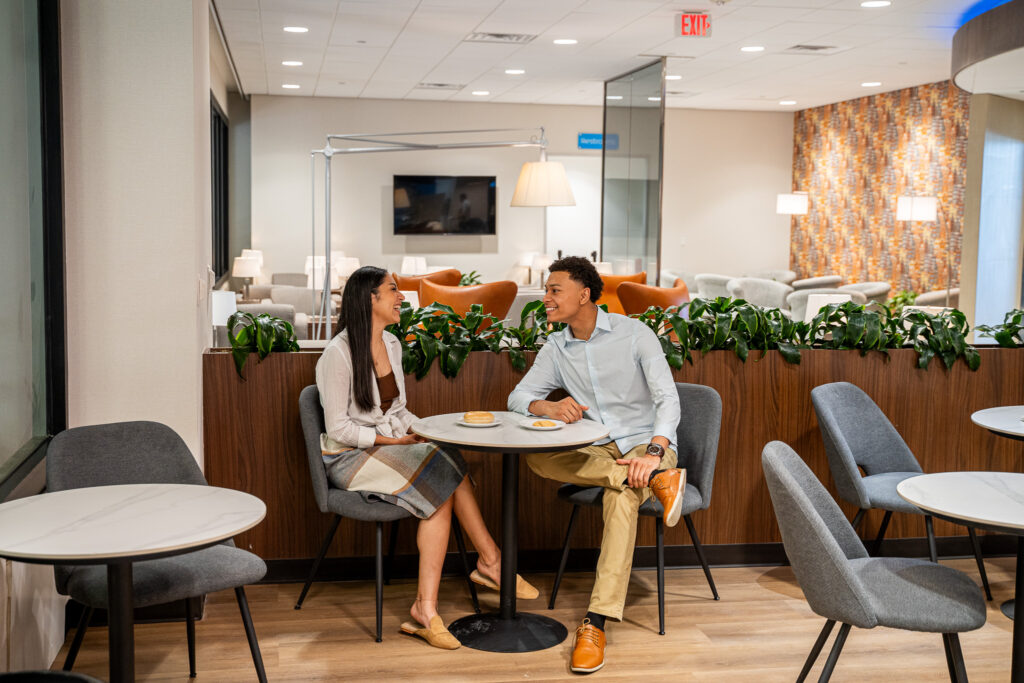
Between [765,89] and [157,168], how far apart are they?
9.55 metres

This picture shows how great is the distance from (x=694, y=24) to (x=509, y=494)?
513 centimetres

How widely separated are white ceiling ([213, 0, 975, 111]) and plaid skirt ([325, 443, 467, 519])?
15.0 feet

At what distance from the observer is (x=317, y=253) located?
44.8 ft

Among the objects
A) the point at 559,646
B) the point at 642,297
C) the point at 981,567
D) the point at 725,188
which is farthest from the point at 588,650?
the point at 725,188

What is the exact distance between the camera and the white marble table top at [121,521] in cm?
212

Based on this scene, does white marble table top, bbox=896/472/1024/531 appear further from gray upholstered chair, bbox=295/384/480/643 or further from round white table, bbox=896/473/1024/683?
gray upholstered chair, bbox=295/384/480/643

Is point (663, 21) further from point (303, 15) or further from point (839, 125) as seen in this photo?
point (839, 125)

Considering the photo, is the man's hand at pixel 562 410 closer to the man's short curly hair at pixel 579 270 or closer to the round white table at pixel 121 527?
the man's short curly hair at pixel 579 270

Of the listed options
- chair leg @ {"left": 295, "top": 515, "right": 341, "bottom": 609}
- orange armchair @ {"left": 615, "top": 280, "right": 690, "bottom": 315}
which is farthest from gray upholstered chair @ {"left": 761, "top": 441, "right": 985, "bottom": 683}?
orange armchair @ {"left": 615, "top": 280, "right": 690, "bottom": 315}

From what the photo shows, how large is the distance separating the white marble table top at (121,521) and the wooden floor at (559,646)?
903mm

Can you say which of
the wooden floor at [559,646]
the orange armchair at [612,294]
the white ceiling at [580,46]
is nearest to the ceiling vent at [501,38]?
the white ceiling at [580,46]

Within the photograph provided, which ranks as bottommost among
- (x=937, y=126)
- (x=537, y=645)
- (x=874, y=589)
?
(x=537, y=645)

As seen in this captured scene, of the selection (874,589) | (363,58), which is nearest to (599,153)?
(363,58)

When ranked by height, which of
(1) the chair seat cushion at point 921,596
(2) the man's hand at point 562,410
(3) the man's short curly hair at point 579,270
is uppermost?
(3) the man's short curly hair at point 579,270
